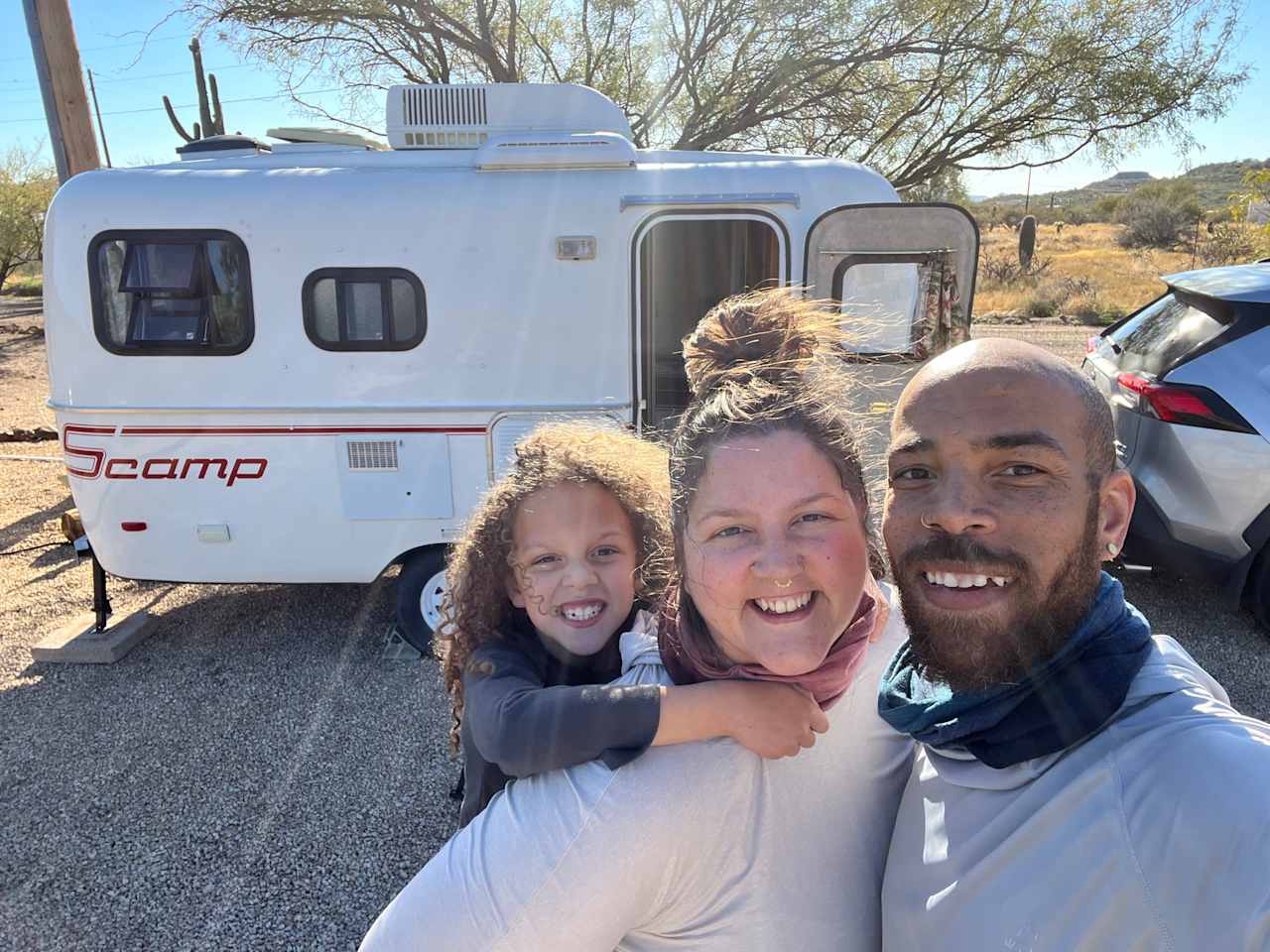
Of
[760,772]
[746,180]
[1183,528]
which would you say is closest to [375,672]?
[746,180]

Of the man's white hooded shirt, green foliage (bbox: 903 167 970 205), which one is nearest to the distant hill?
green foliage (bbox: 903 167 970 205)

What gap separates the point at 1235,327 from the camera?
4.12 metres

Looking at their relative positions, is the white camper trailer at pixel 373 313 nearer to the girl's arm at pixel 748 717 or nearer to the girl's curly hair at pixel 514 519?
the girl's curly hair at pixel 514 519

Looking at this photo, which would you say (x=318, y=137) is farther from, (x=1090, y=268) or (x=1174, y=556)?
(x=1090, y=268)

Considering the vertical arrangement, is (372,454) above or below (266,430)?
below

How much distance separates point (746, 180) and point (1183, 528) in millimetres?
2970

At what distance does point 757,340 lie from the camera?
1.28m

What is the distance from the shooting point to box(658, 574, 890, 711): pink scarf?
1.12 m

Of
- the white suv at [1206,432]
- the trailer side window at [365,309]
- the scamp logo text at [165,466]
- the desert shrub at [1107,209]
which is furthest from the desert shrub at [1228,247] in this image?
the scamp logo text at [165,466]

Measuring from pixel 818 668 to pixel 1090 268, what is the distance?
92.5 ft

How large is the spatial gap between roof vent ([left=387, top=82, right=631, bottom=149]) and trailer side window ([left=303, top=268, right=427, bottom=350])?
1.18 m

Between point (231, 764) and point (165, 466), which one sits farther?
point (165, 466)

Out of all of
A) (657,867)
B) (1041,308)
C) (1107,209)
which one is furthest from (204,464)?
(1107,209)

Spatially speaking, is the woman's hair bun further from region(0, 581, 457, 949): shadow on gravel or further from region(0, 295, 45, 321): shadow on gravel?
region(0, 295, 45, 321): shadow on gravel
